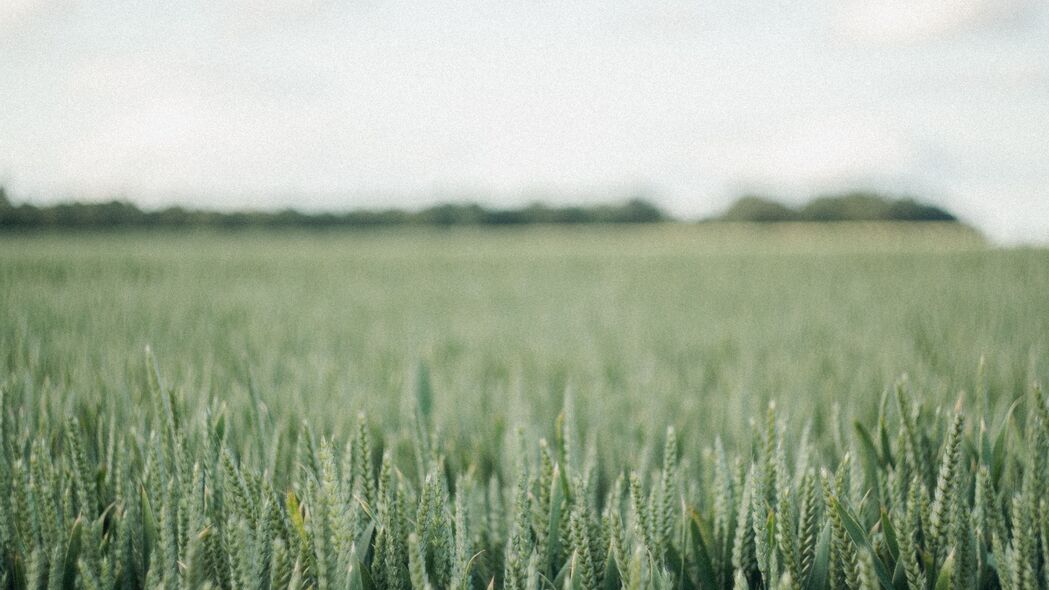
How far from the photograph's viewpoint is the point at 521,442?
0.74 m

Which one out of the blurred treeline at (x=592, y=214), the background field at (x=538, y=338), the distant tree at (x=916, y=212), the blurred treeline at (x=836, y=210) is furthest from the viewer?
the blurred treeline at (x=836, y=210)

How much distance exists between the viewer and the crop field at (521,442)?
2.06ft

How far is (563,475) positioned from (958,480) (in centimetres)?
47

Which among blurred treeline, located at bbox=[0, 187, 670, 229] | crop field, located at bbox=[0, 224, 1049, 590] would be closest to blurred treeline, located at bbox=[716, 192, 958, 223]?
blurred treeline, located at bbox=[0, 187, 670, 229]

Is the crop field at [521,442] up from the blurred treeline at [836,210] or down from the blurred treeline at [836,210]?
down

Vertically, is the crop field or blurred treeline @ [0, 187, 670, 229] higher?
blurred treeline @ [0, 187, 670, 229]

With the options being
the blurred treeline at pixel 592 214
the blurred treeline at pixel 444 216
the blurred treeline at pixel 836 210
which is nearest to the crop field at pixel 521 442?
the blurred treeline at pixel 444 216

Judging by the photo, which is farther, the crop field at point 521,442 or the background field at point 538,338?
the background field at point 538,338

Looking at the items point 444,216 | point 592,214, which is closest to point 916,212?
point 592,214

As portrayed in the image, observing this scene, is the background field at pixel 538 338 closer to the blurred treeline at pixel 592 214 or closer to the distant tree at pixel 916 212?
the blurred treeline at pixel 592 214

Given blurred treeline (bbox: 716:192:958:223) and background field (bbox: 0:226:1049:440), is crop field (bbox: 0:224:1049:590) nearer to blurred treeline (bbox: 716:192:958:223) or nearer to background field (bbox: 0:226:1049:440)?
background field (bbox: 0:226:1049:440)

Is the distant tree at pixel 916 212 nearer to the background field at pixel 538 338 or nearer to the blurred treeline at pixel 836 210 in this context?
the blurred treeline at pixel 836 210

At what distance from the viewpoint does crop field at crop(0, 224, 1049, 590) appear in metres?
0.63

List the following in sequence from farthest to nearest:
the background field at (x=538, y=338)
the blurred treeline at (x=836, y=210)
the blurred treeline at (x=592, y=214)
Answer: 1. the blurred treeline at (x=836, y=210)
2. the blurred treeline at (x=592, y=214)
3. the background field at (x=538, y=338)
